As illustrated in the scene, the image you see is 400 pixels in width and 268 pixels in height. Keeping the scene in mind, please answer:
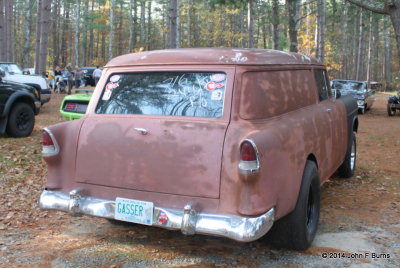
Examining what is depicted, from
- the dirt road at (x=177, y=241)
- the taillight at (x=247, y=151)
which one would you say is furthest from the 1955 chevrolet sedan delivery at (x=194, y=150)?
the dirt road at (x=177, y=241)

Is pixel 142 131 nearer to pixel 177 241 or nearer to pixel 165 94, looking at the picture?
pixel 165 94

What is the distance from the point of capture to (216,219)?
3.32 m

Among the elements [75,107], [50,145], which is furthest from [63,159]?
[75,107]

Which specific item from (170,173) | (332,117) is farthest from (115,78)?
(332,117)

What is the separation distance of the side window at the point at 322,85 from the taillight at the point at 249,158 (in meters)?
2.51

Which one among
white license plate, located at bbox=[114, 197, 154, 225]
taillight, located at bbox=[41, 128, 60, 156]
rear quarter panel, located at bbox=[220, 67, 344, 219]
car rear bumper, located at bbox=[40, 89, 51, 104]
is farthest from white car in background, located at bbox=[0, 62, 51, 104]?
rear quarter panel, located at bbox=[220, 67, 344, 219]

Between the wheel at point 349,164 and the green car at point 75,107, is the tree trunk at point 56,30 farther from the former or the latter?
the wheel at point 349,164

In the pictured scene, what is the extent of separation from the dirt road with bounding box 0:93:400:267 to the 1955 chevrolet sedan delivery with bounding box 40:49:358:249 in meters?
0.30

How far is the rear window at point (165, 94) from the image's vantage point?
3.74m

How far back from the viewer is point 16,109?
9.77 meters

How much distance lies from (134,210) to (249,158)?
3.63ft

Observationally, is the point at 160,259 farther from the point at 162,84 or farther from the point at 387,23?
the point at 387,23

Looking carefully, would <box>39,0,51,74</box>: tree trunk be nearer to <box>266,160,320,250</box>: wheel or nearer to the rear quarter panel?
the rear quarter panel

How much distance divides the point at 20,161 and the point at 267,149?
574 centimetres
